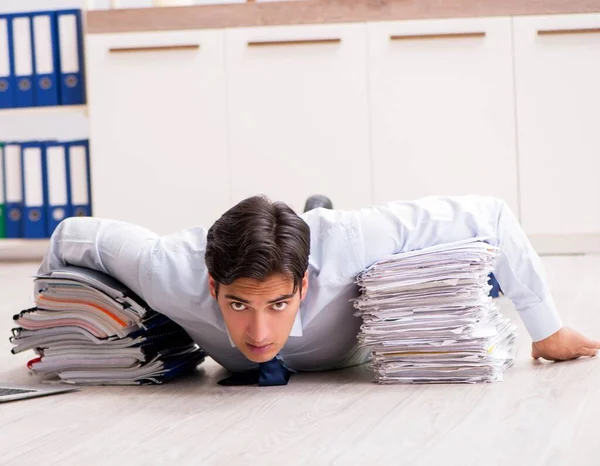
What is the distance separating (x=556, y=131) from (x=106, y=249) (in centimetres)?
228

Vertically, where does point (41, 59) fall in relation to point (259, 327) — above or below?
above

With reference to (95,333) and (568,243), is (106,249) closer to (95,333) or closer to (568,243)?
(95,333)

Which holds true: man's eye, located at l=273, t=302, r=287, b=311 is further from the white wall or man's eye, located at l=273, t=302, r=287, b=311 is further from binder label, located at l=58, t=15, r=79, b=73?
the white wall

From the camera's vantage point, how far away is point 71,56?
4023 mm

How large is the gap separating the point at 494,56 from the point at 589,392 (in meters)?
2.30

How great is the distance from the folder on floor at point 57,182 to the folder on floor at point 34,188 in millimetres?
23

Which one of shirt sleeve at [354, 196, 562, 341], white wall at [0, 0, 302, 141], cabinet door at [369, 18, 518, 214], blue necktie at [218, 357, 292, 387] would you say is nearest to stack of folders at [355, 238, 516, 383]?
shirt sleeve at [354, 196, 562, 341]

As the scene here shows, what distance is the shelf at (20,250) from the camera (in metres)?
4.12

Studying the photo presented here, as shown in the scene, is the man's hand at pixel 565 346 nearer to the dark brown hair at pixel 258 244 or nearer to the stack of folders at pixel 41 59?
the dark brown hair at pixel 258 244

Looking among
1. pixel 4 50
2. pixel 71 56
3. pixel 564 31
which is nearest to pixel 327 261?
pixel 564 31

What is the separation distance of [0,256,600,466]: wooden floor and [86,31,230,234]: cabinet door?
1.99m

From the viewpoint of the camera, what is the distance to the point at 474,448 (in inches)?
51.6

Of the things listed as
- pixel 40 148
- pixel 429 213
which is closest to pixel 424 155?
pixel 40 148

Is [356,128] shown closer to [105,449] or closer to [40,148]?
[40,148]
